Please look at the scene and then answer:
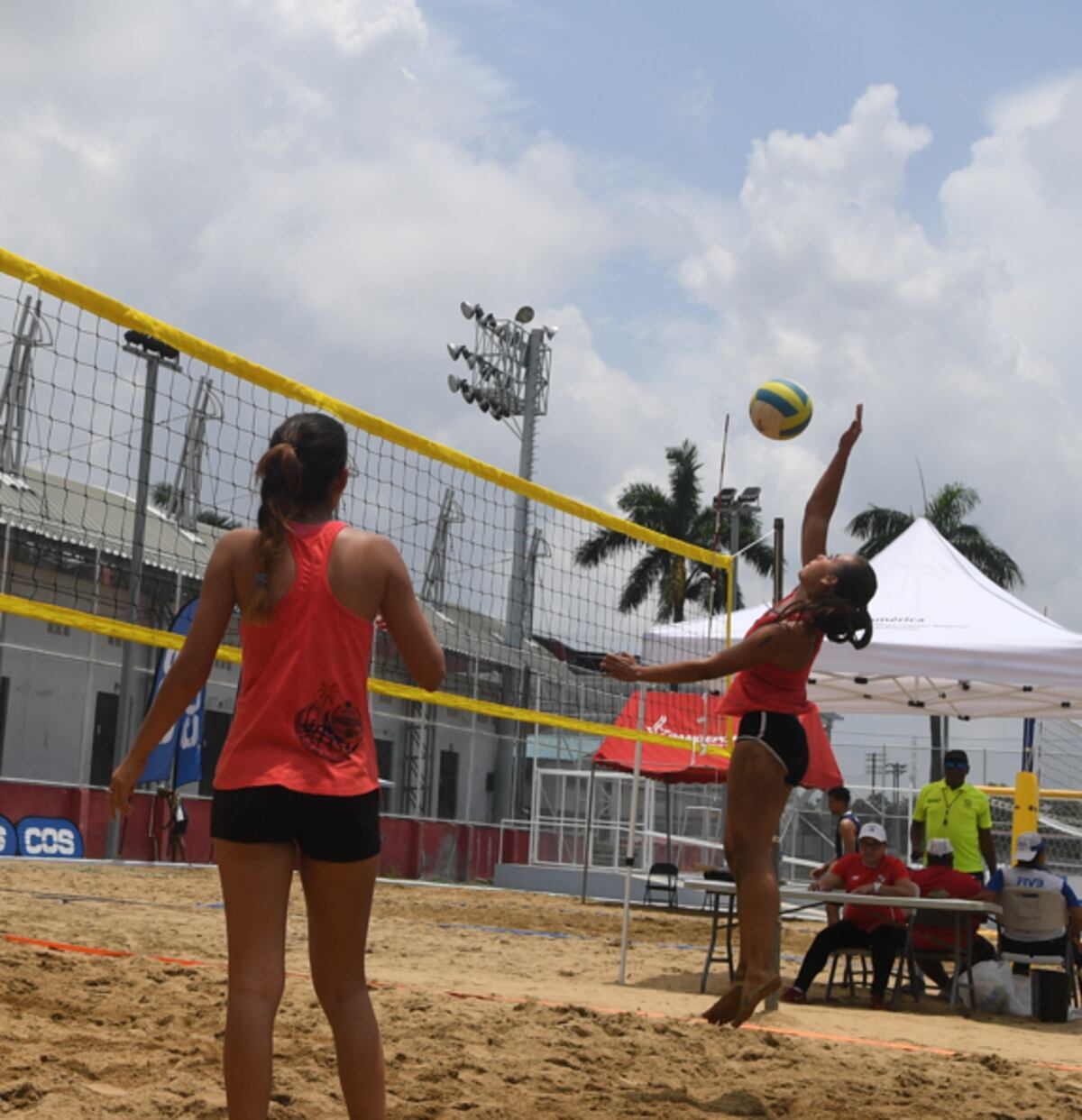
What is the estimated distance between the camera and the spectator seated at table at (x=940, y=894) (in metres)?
7.93

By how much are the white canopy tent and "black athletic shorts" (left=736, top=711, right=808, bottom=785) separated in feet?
15.9

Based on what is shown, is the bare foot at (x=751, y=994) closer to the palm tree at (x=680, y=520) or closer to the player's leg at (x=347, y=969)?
the player's leg at (x=347, y=969)

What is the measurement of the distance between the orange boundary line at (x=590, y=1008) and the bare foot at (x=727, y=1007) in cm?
84

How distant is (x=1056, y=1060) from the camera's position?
554cm

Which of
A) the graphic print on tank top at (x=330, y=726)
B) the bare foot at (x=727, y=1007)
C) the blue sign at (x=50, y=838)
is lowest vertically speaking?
the blue sign at (x=50, y=838)

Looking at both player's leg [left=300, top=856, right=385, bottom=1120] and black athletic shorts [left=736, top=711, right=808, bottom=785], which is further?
black athletic shorts [left=736, top=711, right=808, bottom=785]

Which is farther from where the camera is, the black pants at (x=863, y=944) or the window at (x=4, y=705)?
the window at (x=4, y=705)

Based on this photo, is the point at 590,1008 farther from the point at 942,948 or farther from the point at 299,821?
the point at 942,948

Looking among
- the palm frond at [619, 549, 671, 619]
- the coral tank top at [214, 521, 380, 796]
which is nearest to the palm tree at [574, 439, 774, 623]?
the palm frond at [619, 549, 671, 619]

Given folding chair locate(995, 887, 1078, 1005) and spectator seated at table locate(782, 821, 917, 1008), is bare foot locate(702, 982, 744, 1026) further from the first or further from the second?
folding chair locate(995, 887, 1078, 1005)

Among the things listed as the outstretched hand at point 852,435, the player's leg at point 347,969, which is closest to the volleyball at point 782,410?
the outstretched hand at point 852,435

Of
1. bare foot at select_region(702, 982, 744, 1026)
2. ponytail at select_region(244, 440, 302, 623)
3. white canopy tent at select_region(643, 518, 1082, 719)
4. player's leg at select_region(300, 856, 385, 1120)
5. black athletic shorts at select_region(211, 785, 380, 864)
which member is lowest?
bare foot at select_region(702, 982, 744, 1026)

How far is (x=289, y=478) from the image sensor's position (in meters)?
2.76

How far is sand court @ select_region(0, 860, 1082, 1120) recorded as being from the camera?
3531mm
